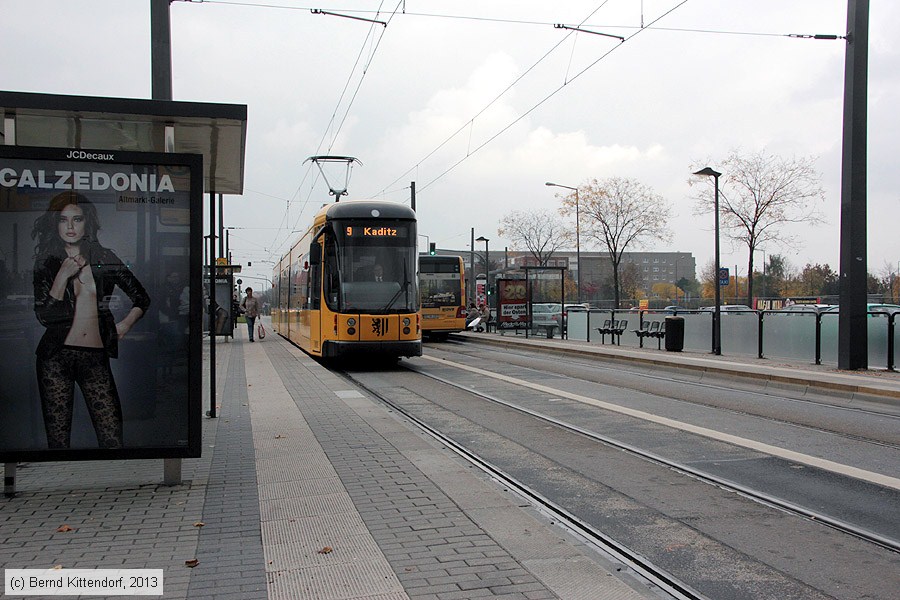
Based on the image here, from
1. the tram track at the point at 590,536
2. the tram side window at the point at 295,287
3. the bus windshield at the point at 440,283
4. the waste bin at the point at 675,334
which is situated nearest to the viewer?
the tram track at the point at 590,536

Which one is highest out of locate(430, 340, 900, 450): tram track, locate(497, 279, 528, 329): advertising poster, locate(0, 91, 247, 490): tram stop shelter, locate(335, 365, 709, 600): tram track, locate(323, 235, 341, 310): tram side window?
locate(0, 91, 247, 490): tram stop shelter

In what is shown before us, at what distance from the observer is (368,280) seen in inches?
668

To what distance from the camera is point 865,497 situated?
21.4ft

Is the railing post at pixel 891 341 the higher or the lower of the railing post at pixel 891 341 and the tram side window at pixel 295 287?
the lower

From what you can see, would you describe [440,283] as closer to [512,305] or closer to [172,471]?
[512,305]

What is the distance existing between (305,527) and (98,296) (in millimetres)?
2324

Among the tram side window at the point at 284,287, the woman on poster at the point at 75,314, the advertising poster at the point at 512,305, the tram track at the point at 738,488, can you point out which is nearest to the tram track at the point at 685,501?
the tram track at the point at 738,488

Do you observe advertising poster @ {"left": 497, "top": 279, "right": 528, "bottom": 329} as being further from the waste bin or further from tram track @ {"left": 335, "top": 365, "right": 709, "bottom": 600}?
tram track @ {"left": 335, "top": 365, "right": 709, "bottom": 600}

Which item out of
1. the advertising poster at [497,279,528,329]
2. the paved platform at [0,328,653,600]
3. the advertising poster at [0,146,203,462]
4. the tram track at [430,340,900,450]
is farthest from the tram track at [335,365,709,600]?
the advertising poster at [497,279,528,329]

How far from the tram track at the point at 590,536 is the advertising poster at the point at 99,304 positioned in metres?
2.70

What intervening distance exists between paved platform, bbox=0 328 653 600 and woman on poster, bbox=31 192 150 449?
0.73 metres

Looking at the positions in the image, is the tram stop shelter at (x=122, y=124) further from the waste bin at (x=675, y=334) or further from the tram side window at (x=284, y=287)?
the tram side window at (x=284, y=287)

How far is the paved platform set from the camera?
4.38 metres

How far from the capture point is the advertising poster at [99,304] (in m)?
5.79
